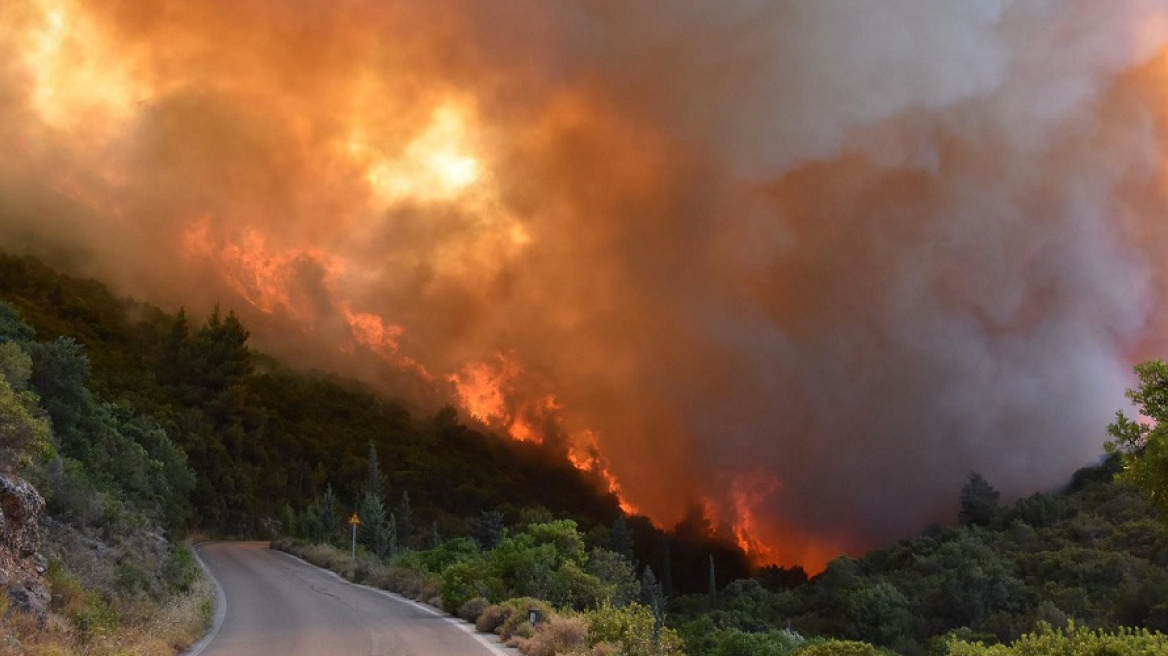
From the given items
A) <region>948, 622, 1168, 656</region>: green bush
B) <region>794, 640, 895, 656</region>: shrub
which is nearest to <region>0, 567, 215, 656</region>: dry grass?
<region>794, 640, 895, 656</region>: shrub

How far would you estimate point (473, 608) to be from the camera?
22.1 meters

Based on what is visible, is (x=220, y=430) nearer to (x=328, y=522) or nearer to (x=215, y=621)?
(x=328, y=522)

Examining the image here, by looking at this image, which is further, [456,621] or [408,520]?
[408,520]

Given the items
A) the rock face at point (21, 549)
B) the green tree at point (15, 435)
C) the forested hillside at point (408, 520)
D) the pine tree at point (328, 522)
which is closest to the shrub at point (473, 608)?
the forested hillside at point (408, 520)

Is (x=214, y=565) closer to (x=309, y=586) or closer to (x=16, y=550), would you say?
(x=309, y=586)

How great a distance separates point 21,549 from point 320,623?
31.4 ft

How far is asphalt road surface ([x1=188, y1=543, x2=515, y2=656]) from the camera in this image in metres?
16.1

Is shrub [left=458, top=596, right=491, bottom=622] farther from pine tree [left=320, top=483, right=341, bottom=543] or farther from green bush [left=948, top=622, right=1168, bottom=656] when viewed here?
pine tree [left=320, top=483, right=341, bottom=543]

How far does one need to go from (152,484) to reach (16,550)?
2747cm

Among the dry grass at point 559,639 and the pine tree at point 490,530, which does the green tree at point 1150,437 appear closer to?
the dry grass at point 559,639

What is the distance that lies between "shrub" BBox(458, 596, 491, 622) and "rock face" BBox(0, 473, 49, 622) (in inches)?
450

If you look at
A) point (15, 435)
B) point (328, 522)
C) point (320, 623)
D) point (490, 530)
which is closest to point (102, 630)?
point (15, 435)

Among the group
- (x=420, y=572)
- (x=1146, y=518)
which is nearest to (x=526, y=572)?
(x=420, y=572)

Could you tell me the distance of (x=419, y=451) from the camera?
406 feet
